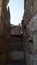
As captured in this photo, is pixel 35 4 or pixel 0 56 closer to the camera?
pixel 35 4

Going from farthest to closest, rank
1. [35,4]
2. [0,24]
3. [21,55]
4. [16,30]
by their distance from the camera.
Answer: [16,30] < [21,55] < [0,24] < [35,4]

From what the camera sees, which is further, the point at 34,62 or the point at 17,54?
the point at 17,54

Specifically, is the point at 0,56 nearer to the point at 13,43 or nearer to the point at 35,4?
the point at 35,4

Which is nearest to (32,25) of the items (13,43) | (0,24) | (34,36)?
(34,36)

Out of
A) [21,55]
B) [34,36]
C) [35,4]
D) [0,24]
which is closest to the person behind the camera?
[34,36]

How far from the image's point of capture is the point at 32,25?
2.53 metres

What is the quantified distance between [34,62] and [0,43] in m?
1.41

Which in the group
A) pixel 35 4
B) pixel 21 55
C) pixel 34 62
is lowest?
pixel 21 55

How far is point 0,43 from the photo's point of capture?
140 inches

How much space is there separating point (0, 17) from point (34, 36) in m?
1.28

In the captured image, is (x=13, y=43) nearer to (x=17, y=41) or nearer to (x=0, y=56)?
(x=17, y=41)

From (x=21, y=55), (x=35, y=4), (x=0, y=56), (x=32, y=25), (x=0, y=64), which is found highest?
(x=35, y=4)

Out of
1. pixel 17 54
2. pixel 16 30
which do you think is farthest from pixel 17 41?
pixel 16 30

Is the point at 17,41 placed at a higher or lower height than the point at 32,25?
lower
